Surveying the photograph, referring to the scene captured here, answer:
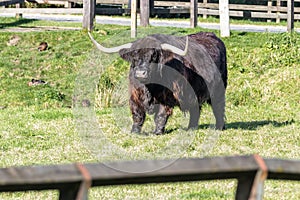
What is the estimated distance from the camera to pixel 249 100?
1783 cm

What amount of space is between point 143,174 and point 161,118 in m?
9.06

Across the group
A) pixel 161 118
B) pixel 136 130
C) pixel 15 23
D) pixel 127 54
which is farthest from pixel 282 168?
pixel 15 23

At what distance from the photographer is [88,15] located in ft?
78.5

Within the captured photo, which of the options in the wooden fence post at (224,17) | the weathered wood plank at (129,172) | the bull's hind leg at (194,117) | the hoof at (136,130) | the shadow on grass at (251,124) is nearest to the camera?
the weathered wood plank at (129,172)

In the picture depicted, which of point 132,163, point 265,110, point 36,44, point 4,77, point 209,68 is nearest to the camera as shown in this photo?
point 132,163

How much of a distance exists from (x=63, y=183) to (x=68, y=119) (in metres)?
10.8

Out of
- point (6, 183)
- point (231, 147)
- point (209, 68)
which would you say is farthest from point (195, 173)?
point (209, 68)

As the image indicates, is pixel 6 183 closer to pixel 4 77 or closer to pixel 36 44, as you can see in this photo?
pixel 4 77

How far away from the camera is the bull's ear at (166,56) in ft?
40.7

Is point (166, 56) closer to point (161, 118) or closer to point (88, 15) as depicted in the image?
point (161, 118)

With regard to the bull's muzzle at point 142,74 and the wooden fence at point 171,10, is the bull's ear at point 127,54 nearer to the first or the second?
the bull's muzzle at point 142,74

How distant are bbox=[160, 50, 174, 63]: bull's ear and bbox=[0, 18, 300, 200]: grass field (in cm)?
105

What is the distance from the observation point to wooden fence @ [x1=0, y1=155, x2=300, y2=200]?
3.45 meters

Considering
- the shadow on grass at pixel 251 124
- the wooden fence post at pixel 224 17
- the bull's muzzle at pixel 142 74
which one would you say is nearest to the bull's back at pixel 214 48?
the shadow on grass at pixel 251 124
